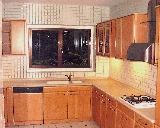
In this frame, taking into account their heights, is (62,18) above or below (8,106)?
above

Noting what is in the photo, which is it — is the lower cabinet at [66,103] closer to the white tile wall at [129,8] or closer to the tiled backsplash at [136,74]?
the tiled backsplash at [136,74]

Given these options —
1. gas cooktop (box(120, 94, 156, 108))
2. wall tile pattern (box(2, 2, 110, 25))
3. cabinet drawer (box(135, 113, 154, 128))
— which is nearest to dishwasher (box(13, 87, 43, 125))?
wall tile pattern (box(2, 2, 110, 25))

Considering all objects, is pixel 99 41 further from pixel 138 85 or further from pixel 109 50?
pixel 138 85

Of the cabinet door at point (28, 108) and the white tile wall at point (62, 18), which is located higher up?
the white tile wall at point (62, 18)

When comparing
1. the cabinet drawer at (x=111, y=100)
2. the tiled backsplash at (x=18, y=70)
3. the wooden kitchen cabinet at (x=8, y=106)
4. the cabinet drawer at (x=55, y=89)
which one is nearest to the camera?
the cabinet drawer at (x=111, y=100)

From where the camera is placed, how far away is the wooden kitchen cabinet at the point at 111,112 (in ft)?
12.2

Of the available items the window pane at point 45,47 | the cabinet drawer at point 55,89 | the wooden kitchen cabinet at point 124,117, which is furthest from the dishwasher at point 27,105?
the wooden kitchen cabinet at point 124,117

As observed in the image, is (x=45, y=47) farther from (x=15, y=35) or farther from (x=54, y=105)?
(x=54, y=105)

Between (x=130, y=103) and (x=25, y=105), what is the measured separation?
99.0 inches

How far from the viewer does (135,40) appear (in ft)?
11.5

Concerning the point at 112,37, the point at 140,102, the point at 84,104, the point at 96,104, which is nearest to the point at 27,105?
the point at 84,104

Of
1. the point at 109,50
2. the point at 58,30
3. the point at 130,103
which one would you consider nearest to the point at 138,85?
the point at 109,50

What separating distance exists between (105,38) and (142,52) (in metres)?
1.98

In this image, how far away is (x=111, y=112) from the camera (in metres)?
3.87
